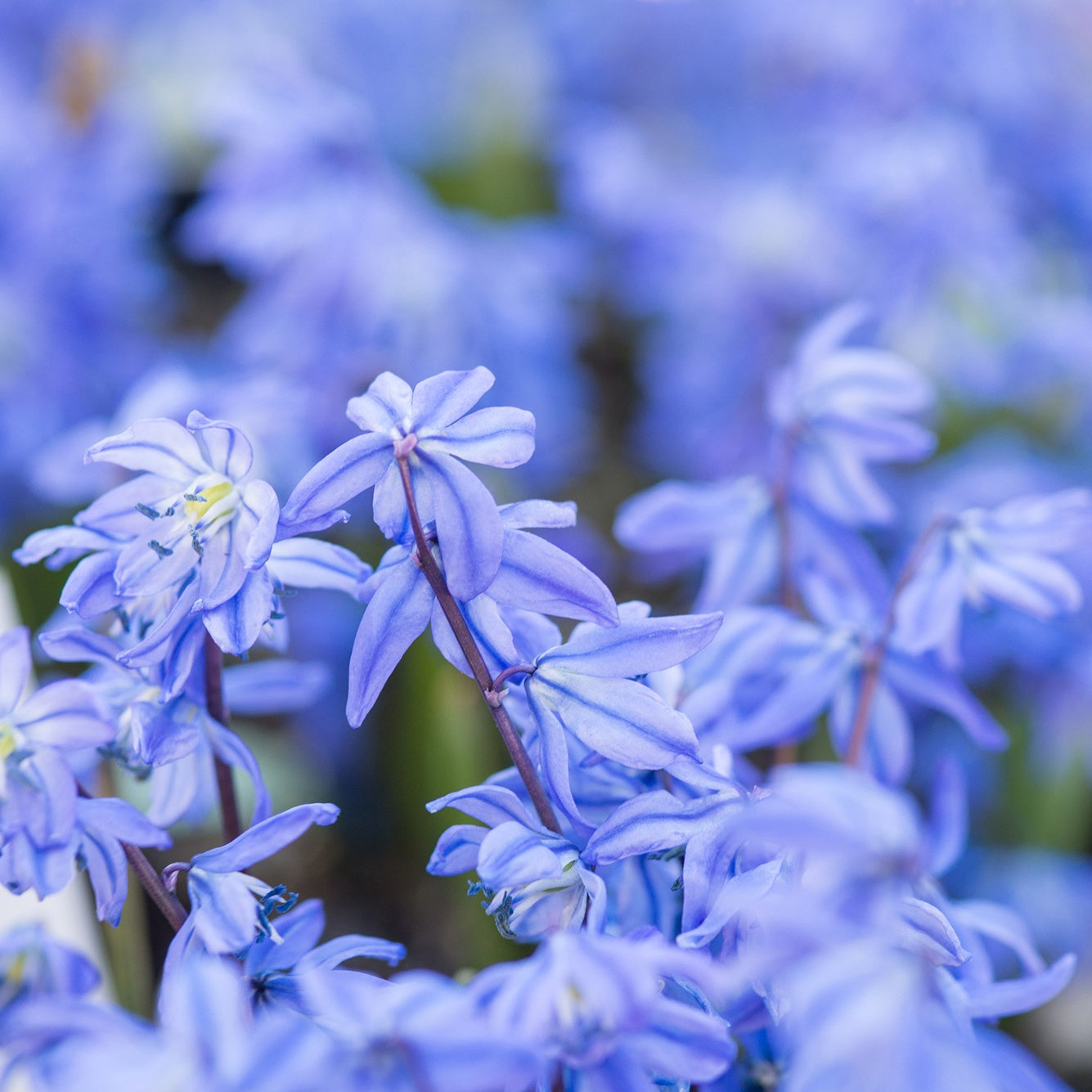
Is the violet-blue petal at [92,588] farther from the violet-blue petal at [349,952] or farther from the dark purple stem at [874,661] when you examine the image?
the dark purple stem at [874,661]

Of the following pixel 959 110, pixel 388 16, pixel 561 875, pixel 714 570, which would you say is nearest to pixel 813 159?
pixel 959 110

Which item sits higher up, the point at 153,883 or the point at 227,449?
the point at 227,449

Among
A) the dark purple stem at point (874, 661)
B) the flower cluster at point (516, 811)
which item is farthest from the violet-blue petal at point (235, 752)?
the dark purple stem at point (874, 661)

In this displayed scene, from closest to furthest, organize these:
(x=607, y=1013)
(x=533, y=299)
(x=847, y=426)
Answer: (x=607, y=1013) < (x=847, y=426) < (x=533, y=299)

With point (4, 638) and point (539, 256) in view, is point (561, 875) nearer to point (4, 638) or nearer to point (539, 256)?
point (4, 638)

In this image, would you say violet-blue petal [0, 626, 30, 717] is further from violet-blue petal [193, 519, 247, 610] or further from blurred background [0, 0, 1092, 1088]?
blurred background [0, 0, 1092, 1088]

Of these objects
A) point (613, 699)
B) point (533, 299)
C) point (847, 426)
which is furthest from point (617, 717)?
point (533, 299)

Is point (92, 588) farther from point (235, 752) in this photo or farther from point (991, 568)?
point (991, 568)
